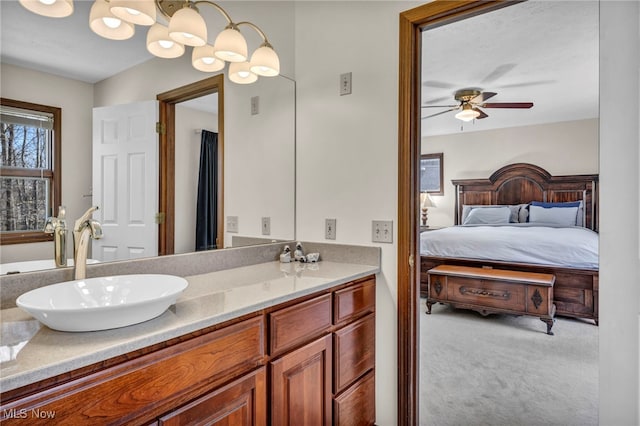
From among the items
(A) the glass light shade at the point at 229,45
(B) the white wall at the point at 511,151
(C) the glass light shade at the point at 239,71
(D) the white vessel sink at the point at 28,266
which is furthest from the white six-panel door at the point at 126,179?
(B) the white wall at the point at 511,151

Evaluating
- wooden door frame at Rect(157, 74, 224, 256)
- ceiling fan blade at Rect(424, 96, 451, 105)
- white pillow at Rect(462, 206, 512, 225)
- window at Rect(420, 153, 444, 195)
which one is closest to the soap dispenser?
wooden door frame at Rect(157, 74, 224, 256)

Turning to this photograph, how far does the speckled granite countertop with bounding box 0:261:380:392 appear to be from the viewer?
0.73 meters

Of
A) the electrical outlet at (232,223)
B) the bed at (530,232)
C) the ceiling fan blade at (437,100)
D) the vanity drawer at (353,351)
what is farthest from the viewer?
the ceiling fan blade at (437,100)

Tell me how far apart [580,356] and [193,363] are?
10.1ft

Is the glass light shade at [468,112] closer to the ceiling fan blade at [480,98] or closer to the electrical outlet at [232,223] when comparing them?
the ceiling fan blade at [480,98]

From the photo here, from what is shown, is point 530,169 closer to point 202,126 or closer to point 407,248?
point 407,248

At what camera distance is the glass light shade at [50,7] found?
3.81 ft

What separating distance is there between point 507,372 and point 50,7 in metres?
3.19

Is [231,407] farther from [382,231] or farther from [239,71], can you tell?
[239,71]

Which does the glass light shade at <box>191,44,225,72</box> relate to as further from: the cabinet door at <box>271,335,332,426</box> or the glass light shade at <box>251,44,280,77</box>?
the cabinet door at <box>271,335,332,426</box>

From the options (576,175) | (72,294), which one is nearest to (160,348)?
(72,294)

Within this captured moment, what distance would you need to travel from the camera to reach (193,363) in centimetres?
99

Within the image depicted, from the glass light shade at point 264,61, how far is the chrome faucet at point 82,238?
40.0 inches

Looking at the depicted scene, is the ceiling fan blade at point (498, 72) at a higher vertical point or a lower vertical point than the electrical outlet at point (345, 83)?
higher
